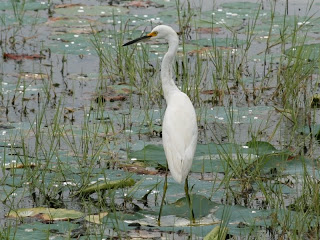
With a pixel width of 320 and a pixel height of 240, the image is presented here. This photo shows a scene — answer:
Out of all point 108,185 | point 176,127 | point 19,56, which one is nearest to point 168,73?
point 176,127

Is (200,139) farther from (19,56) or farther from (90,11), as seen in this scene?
(90,11)

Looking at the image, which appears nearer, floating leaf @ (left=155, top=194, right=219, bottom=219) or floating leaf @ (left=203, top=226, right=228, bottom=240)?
floating leaf @ (left=203, top=226, right=228, bottom=240)

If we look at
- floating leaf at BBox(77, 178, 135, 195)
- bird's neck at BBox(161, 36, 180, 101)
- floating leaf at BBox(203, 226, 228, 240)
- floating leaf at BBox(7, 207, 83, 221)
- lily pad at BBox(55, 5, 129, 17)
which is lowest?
floating leaf at BBox(7, 207, 83, 221)

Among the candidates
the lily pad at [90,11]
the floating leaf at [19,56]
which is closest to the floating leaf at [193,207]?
the floating leaf at [19,56]

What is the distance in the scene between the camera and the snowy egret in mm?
4746

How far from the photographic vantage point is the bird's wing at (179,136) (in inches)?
186

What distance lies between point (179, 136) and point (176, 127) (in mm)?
122

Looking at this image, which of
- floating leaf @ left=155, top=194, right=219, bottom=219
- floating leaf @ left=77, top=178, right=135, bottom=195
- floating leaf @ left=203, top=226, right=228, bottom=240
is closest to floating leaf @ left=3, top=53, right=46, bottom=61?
floating leaf @ left=77, top=178, right=135, bottom=195

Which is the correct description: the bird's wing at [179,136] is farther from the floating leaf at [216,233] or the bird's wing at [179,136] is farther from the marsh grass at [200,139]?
the floating leaf at [216,233]

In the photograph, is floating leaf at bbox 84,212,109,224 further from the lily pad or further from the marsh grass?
the lily pad

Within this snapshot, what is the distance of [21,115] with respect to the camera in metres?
6.67

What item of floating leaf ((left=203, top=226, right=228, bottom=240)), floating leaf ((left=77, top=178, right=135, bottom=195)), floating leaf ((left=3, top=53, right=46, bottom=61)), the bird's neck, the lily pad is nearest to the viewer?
floating leaf ((left=203, top=226, right=228, bottom=240))

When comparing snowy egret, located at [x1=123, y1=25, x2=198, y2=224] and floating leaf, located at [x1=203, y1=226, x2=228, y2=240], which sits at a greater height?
snowy egret, located at [x1=123, y1=25, x2=198, y2=224]

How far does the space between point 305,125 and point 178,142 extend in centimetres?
173
